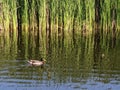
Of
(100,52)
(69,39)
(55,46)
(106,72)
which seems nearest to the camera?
(106,72)

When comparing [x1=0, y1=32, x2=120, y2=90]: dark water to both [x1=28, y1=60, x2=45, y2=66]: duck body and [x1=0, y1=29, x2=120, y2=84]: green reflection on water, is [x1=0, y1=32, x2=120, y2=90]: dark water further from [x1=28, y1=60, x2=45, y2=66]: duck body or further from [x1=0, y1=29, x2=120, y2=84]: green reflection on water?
[x1=28, y1=60, x2=45, y2=66]: duck body

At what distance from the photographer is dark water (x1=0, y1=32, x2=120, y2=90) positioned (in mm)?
13461

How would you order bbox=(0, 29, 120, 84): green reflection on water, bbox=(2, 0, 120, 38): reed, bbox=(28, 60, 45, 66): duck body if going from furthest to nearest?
bbox=(2, 0, 120, 38): reed, bbox=(28, 60, 45, 66): duck body, bbox=(0, 29, 120, 84): green reflection on water

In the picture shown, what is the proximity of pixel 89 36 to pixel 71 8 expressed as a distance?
1761 mm

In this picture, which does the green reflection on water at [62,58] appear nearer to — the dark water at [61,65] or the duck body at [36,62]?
the dark water at [61,65]

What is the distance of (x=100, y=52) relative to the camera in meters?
19.0

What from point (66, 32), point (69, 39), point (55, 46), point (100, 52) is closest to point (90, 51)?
point (100, 52)

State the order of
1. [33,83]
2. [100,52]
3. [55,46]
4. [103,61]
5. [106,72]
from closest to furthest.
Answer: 1. [33,83]
2. [106,72]
3. [103,61]
4. [100,52]
5. [55,46]

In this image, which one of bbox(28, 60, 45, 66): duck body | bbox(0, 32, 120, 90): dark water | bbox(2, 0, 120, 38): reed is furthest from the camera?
bbox(2, 0, 120, 38): reed

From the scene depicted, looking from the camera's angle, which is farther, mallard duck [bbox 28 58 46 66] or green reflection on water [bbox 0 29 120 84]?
mallard duck [bbox 28 58 46 66]

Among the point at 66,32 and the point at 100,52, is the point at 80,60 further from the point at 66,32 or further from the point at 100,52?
the point at 66,32

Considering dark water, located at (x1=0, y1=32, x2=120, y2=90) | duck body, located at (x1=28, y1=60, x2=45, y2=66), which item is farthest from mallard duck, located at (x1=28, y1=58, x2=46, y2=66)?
dark water, located at (x1=0, y1=32, x2=120, y2=90)

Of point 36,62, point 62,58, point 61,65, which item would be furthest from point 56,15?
point 61,65

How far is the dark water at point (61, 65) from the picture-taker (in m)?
13.5
